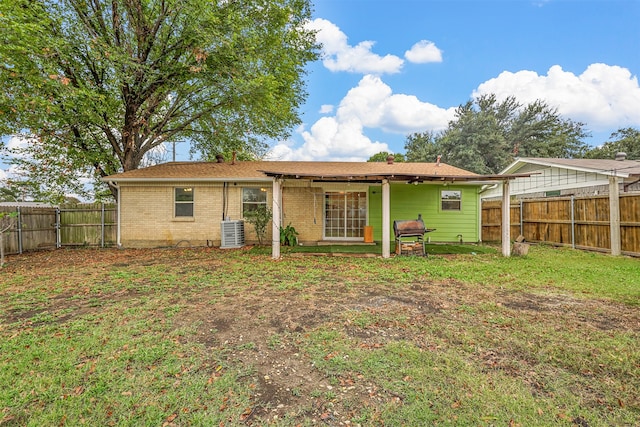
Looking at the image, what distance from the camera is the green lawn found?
2.21 meters

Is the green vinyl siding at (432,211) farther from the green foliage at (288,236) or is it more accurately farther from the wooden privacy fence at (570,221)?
the green foliage at (288,236)

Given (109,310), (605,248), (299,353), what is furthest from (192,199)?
(605,248)

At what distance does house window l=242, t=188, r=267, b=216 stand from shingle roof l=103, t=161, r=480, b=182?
2.14ft

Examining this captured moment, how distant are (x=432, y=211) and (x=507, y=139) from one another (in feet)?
75.3

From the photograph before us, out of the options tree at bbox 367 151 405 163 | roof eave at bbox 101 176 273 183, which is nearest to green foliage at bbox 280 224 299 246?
roof eave at bbox 101 176 273 183

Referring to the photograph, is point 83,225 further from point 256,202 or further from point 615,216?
point 615,216

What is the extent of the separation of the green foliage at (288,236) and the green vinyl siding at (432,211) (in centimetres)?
330

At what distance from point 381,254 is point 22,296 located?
8506 mm

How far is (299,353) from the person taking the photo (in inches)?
121

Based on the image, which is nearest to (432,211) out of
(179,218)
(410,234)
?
(410,234)

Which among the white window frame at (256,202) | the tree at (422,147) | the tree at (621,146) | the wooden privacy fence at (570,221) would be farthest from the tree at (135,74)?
the tree at (621,146)

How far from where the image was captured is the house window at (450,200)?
12039 mm

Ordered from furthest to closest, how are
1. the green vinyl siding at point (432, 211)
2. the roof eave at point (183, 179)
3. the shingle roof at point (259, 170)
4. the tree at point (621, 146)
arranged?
the tree at point (621, 146) → the green vinyl siding at point (432, 211) → the shingle roof at point (259, 170) → the roof eave at point (183, 179)

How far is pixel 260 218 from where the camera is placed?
11.0m
